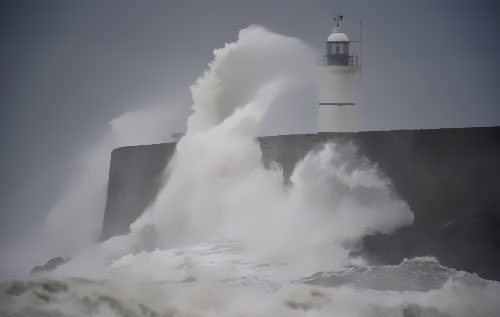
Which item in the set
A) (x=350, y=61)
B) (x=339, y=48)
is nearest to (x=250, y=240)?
(x=350, y=61)

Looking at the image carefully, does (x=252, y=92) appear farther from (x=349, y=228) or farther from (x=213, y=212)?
(x=349, y=228)

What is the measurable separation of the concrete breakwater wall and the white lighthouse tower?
226 centimetres

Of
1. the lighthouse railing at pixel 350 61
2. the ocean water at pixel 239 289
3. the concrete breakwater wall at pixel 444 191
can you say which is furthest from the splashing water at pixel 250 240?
the lighthouse railing at pixel 350 61

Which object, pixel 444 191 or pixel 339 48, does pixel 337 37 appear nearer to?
pixel 339 48

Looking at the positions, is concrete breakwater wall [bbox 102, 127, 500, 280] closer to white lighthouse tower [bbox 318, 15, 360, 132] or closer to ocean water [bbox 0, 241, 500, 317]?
ocean water [bbox 0, 241, 500, 317]

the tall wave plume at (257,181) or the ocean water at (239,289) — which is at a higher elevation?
the tall wave plume at (257,181)

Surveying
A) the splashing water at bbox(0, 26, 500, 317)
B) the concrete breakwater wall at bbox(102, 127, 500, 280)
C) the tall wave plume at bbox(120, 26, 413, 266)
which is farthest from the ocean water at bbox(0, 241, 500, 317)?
the tall wave plume at bbox(120, 26, 413, 266)

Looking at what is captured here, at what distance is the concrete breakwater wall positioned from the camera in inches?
701

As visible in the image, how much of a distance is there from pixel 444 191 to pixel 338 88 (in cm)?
456

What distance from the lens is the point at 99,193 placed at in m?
26.8

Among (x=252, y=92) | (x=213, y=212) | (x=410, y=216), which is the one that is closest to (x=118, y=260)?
(x=213, y=212)

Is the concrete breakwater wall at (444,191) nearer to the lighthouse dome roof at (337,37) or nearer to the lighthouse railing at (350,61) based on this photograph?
the lighthouse railing at (350,61)

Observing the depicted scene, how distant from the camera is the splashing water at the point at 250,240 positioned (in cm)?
1848

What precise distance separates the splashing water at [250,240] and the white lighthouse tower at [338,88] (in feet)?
2.44
